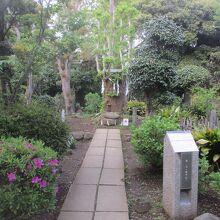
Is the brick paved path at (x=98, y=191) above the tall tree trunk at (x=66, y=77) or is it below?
below

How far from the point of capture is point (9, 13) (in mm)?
7738

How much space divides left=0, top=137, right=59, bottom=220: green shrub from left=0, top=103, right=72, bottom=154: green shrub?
1.56m

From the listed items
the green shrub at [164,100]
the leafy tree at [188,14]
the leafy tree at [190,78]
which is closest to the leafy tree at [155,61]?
the green shrub at [164,100]

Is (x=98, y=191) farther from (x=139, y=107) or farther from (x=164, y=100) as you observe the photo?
(x=139, y=107)

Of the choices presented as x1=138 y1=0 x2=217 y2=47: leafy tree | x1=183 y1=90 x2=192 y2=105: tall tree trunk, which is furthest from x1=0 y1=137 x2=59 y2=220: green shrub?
x1=138 y1=0 x2=217 y2=47: leafy tree

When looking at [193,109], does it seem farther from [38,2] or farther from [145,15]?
[145,15]

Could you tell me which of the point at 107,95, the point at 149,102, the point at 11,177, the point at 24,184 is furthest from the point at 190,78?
the point at 11,177

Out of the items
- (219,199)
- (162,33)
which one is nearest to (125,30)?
(162,33)

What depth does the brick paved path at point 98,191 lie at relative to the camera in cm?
380

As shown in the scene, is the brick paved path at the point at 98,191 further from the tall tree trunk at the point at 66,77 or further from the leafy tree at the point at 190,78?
the tall tree trunk at the point at 66,77

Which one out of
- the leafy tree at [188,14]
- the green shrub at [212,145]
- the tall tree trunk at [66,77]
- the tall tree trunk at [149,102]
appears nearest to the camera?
the green shrub at [212,145]

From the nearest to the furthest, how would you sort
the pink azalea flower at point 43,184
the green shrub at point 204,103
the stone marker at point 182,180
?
the pink azalea flower at point 43,184, the stone marker at point 182,180, the green shrub at point 204,103

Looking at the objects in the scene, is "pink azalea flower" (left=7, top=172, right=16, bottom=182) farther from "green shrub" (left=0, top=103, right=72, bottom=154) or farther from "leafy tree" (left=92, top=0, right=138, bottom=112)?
"leafy tree" (left=92, top=0, right=138, bottom=112)

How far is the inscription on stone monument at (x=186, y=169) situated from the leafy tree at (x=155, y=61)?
7.92m
